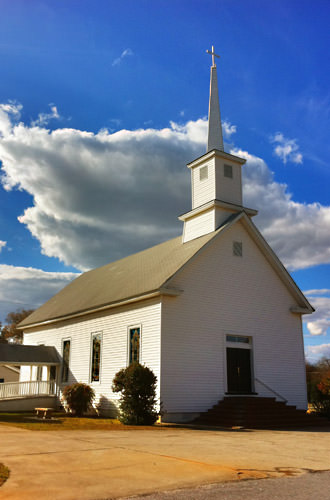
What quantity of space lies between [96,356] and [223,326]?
708 cm

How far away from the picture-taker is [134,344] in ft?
67.2

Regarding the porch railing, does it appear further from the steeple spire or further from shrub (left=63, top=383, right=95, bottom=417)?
the steeple spire

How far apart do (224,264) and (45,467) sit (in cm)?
1465

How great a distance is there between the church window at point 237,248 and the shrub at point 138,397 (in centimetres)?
738

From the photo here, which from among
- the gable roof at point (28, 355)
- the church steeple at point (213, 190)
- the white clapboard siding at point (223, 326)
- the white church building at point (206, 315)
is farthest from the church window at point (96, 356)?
the church steeple at point (213, 190)

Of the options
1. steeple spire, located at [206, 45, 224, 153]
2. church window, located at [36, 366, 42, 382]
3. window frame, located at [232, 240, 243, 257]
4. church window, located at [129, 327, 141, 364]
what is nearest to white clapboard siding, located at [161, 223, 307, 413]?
window frame, located at [232, 240, 243, 257]

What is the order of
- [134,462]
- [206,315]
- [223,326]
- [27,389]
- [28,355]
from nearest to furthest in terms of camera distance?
[134,462]
[206,315]
[223,326]
[28,355]
[27,389]

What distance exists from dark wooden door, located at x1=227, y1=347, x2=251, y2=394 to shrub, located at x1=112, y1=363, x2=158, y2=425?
14.2 feet

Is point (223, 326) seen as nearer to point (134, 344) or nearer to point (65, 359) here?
point (134, 344)

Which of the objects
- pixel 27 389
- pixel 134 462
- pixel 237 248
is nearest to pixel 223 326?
pixel 237 248

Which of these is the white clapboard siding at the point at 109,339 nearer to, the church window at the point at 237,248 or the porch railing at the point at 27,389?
the porch railing at the point at 27,389

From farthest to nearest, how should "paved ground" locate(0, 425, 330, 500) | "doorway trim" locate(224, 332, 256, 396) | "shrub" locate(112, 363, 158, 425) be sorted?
1. "doorway trim" locate(224, 332, 256, 396)
2. "shrub" locate(112, 363, 158, 425)
3. "paved ground" locate(0, 425, 330, 500)

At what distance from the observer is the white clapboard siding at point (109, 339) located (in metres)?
19.2

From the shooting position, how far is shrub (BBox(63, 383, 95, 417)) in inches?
864
